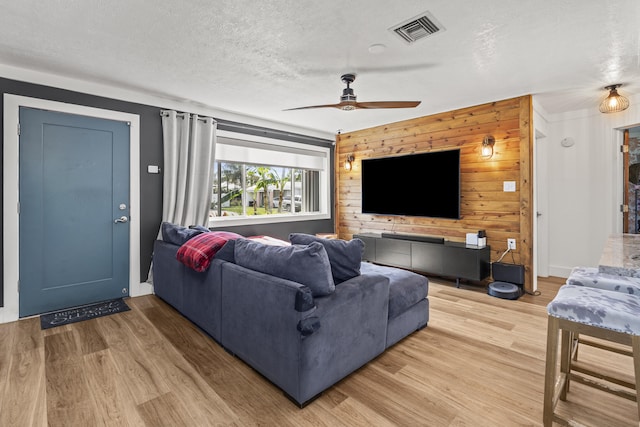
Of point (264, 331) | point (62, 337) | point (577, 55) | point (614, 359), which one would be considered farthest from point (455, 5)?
point (62, 337)

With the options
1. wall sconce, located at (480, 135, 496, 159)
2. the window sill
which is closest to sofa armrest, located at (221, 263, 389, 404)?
the window sill

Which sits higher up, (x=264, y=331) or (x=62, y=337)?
(x=264, y=331)

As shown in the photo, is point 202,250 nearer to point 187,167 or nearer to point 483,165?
point 187,167

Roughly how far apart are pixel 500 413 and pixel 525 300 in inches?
90.4

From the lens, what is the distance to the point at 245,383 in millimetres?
1987

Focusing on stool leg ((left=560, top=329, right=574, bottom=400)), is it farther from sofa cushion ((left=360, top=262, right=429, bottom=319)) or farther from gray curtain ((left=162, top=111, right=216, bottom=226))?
gray curtain ((left=162, top=111, right=216, bottom=226))

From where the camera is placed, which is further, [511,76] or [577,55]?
[511,76]

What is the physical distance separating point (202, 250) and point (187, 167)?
1.90 meters

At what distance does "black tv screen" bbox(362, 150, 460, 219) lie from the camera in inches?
169

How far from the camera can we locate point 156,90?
140 inches

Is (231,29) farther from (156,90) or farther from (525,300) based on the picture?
(525,300)

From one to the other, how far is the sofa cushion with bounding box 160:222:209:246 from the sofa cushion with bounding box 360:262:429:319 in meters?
1.71

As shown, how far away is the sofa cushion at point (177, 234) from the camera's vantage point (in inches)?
122

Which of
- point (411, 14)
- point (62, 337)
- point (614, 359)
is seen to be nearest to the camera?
point (411, 14)
